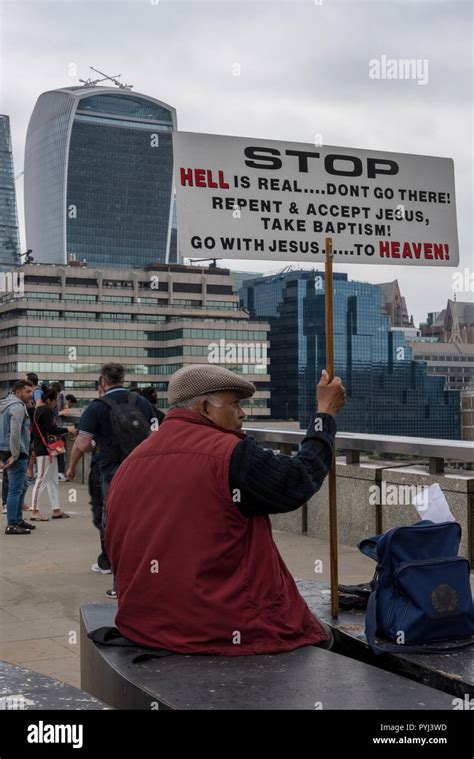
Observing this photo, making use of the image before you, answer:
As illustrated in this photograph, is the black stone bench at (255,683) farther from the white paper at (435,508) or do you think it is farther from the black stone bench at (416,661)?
the white paper at (435,508)

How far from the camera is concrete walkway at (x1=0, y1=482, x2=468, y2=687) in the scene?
626 centimetres

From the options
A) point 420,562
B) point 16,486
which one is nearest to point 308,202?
point 420,562

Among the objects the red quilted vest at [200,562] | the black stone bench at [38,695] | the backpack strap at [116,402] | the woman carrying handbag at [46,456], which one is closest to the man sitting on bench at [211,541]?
the red quilted vest at [200,562]

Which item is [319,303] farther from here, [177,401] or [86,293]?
[177,401]

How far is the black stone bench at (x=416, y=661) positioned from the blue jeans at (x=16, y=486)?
7.88 metres

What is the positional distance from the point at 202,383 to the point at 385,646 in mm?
1180

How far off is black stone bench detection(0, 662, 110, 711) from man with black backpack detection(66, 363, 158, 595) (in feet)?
17.5

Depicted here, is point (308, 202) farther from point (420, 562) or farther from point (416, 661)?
point (416, 661)

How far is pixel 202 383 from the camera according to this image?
370 centimetres

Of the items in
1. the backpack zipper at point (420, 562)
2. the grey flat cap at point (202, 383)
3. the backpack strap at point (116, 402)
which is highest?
the grey flat cap at point (202, 383)

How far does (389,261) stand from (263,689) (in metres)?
2.36

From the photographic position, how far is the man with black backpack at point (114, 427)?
27.3 feet

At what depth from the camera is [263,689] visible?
3098 mm
